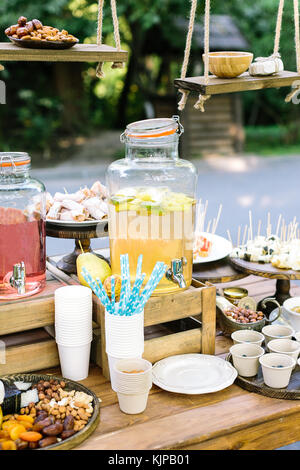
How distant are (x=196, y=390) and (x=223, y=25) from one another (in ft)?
23.1

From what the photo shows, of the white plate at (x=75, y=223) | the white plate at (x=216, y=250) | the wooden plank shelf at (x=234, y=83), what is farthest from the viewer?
the white plate at (x=216, y=250)

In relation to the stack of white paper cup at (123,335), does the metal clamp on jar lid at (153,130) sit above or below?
above

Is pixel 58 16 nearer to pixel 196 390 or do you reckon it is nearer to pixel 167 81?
pixel 167 81

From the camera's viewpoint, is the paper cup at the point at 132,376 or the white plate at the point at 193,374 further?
the white plate at the point at 193,374

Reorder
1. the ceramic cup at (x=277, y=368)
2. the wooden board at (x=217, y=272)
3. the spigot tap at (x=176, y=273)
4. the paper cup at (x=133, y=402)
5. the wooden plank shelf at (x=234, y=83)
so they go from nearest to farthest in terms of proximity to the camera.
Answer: the paper cup at (x=133, y=402) < the ceramic cup at (x=277, y=368) < the spigot tap at (x=176, y=273) < the wooden plank shelf at (x=234, y=83) < the wooden board at (x=217, y=272)

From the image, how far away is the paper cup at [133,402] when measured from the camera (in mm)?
1473

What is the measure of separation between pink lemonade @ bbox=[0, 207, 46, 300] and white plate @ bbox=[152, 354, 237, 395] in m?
0.41

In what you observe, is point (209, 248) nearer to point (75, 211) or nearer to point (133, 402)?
point (75, 211)

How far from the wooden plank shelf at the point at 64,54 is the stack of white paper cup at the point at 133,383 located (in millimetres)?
843

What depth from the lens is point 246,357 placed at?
5.34ft

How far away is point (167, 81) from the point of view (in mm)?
9086

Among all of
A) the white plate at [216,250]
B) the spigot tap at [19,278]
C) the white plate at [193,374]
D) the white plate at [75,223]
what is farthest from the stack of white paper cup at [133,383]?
the white plate at [216,250]

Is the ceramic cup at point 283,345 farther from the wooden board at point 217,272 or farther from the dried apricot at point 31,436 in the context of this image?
the dried apricot at point 31,436

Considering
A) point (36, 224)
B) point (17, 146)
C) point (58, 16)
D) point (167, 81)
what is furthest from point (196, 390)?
point (167, 81)
